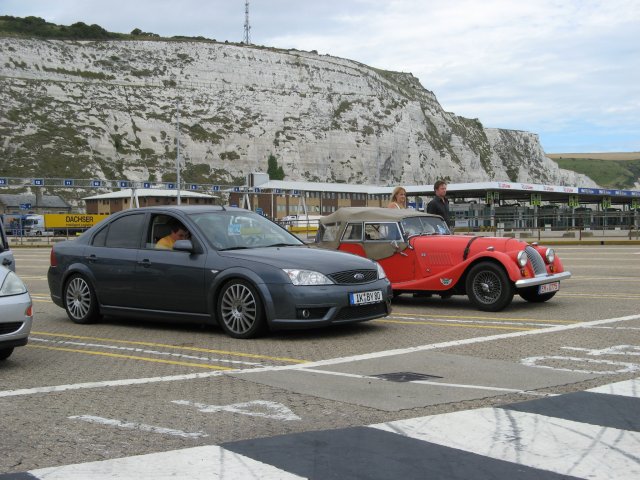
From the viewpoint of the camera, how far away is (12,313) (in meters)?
7.49

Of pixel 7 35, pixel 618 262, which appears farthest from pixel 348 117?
pixel 618 262

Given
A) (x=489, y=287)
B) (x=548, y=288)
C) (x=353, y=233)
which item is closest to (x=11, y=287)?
(x=353, y=233)

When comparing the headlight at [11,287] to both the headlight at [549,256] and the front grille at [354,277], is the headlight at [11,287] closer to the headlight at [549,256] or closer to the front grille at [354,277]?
the front grille at [354,277]

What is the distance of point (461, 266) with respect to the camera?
1193cm

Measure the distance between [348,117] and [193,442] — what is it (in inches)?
5749

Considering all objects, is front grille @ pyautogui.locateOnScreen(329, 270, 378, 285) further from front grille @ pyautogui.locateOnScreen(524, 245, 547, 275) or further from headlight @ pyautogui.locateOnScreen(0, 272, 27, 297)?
headlight @ pyautogui.locateOnScreen(0, 272, 27, 297)

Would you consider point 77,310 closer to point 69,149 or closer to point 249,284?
point 249,284

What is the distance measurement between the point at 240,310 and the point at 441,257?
3988 millimetres

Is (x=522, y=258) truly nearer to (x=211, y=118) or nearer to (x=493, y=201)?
(x=493, y=201)

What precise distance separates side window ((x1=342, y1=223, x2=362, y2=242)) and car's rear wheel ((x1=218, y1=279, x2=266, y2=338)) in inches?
151

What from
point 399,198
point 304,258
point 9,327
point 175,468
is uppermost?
point 399,198

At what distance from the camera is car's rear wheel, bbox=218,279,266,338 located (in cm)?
927

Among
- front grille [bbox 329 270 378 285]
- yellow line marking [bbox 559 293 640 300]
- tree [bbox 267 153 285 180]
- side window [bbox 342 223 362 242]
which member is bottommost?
yellow line marking [bbox 559 293 640 300]

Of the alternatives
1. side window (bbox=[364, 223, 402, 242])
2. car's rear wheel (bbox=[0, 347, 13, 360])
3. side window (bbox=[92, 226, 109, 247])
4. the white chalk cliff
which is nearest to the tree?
the white chalk cliff
